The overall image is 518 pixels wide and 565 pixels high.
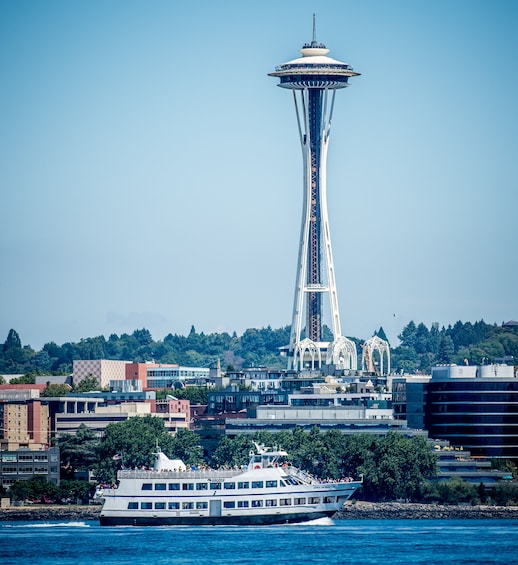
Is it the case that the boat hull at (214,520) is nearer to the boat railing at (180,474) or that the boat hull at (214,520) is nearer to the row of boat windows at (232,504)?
the row of boat windows at (232,504)

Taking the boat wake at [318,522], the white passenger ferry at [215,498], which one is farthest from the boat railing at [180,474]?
the boat wake at [318,522]

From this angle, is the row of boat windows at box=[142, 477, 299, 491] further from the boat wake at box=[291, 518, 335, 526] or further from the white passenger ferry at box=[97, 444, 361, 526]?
the boat wake at box=[291, 518, 335, 526]

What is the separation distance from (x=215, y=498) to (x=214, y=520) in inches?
73.7

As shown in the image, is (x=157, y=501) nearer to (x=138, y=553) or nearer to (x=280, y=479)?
(x=280, y=479)

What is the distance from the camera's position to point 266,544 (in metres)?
173

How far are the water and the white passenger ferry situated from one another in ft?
5.53

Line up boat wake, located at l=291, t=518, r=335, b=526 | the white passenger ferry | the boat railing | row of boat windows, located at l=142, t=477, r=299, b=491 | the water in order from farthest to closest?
the boat railing, row of boat windows, located at l=142, t=477, r=299, b=491, the white passenger ferry, boat wake, located at l=291, t=518, r=335, b=526, the water

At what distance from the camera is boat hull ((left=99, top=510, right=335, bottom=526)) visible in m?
193

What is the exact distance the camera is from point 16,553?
16850 cm

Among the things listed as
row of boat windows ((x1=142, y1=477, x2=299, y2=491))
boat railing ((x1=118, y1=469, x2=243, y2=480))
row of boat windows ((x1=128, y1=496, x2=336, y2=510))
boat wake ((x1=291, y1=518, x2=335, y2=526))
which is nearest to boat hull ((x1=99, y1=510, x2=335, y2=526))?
boat wake ((x1=291, y1=518, x2=335, y2=526))

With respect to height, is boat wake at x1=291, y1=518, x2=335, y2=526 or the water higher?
boat wake at x1=291, y1=518, x2=335, y2=526

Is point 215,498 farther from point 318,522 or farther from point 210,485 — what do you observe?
point 318,522

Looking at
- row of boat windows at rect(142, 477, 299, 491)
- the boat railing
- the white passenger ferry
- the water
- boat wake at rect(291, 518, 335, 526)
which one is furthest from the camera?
the boat railing

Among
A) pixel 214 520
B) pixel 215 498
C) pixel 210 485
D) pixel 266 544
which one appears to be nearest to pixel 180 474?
pixel 210 485
